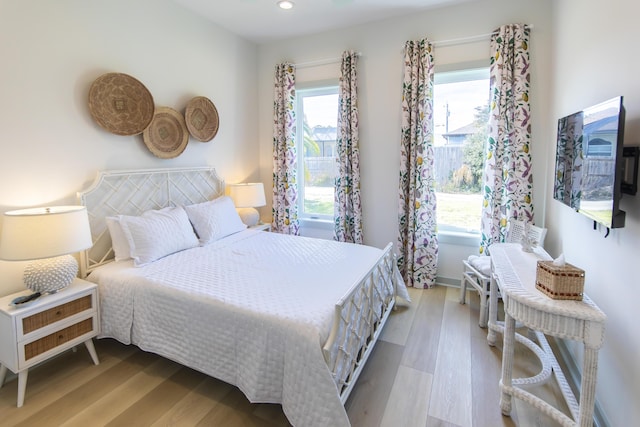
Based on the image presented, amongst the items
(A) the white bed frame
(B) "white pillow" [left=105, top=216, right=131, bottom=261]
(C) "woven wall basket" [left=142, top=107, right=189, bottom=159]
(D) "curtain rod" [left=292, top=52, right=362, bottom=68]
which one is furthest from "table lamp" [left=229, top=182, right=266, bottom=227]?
(D) "curtain rod" [left=292, top=52, right=362, bottom=68]

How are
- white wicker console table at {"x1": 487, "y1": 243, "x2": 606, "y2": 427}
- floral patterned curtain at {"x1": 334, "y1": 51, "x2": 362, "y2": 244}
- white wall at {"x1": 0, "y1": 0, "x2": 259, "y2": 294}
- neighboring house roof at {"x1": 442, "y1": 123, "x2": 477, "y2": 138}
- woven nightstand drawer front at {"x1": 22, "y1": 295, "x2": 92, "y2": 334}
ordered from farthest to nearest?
1. floral patterned curtain at {"x1": 334, "y1": 51, "x2": 362, "y2": 244}
2. neighboring house roof at {"x1": 442, "y1": 123, "x2": 477, "y2": 138}
3. white wall at {"x1": 0, "y1": 0, "x2": 259, "y2": 294}
4. woven nightstand drawer front at {"x1": 22, "y1": 295, "x2": 92, "y2": 334}
5. white wicker console table at {"x1": 487, "y1": 243, "x2": 606, "y2": 427}

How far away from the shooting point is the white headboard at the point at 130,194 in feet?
8.24

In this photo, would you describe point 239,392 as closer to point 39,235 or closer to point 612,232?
point 39,235

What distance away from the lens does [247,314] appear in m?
1.72

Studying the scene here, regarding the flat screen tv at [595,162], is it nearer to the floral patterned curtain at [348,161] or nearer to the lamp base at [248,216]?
the floral patterned curtain at [348,161]

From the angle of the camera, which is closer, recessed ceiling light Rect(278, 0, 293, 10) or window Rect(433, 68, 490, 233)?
recessed ceiling light Rect(278, 0, 293, 10)

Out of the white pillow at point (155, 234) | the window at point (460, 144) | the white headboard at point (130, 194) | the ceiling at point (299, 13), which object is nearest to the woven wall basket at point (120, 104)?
the white headboard at point (130, 194)

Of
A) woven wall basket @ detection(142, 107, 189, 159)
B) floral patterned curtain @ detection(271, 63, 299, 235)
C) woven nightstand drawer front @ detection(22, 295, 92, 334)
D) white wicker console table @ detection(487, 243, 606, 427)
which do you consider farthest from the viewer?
floral patterned curtain @ detection(271, 63, 299, 235)

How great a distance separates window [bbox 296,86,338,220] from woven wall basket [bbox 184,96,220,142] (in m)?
1.13

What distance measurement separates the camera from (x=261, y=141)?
4.38m

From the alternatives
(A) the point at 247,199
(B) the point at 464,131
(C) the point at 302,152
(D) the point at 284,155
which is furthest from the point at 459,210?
(A) the point at 247,199

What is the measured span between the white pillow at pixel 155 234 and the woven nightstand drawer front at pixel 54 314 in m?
0.40

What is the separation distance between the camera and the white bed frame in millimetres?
Result: 1749

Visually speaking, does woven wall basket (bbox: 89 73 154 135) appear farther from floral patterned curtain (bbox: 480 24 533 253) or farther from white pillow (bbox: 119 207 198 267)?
floral patterned curtain (bbox: 480 24 533 253)
